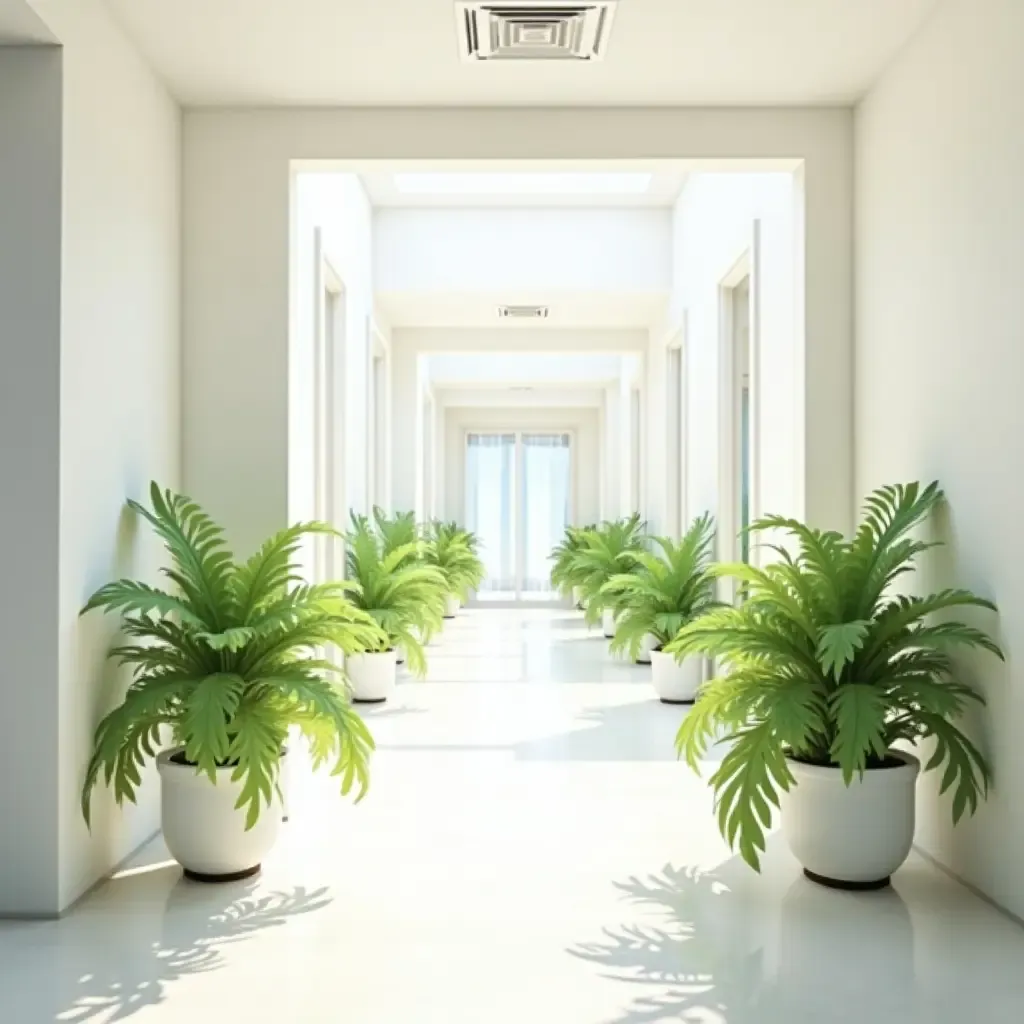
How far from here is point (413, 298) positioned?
27.4 ft

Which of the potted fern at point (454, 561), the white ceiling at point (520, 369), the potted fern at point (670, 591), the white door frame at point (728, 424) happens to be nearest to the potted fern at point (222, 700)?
the potted fern at point (670, 591)

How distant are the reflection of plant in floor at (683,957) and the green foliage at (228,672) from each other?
84 centimetres

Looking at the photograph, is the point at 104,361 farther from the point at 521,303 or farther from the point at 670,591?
the point at 521,303

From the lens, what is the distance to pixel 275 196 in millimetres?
4113

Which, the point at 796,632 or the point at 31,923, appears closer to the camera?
the point at 31,923

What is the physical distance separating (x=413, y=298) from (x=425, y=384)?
3653 mm

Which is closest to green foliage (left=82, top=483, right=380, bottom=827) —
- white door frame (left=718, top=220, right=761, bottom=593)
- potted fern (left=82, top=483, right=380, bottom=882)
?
potted fern (left=82, top=483, right=380, bottom=882)

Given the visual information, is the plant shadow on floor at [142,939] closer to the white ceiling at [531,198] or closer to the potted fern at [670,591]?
the potted fern at [670,591]

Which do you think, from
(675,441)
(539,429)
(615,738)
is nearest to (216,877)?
(615,738)

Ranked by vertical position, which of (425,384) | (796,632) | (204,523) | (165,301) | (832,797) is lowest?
(832,797)

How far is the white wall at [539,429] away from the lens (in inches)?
611

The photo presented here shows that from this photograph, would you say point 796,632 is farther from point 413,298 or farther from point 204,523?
point 413,298

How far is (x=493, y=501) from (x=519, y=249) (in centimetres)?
784

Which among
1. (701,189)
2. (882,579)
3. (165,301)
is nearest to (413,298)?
(701,189)
